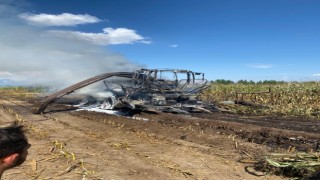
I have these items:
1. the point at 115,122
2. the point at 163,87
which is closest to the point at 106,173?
the point at 115,122

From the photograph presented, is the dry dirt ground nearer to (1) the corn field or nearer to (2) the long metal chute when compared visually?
(2) the long metal chute

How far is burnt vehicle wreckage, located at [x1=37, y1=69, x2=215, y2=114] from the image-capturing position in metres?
19.5

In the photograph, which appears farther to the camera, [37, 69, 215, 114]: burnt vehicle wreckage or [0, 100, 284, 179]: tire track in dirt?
[37, 69, 215, 114]: burnt vehicle wreckage

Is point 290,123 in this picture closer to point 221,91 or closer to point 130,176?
point 130,176

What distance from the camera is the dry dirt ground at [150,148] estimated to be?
292 inches

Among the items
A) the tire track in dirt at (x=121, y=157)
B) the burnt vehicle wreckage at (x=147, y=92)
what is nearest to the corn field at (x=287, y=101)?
the burnt vehicle wreckage at (x=147, y=92)

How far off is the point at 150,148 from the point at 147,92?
10.4 metres

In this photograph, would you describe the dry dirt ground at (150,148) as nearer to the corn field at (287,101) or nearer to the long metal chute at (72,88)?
the long metal chute at (72,88)

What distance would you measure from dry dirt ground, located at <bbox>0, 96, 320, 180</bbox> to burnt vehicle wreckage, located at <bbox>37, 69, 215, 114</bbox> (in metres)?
3.70

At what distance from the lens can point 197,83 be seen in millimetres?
21500

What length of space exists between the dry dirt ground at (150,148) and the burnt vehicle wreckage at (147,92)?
370cm

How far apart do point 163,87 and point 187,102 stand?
5.26 ft

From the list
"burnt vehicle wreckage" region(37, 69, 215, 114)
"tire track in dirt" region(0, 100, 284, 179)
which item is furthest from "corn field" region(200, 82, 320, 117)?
"tire track in dirt" region(0, 100, 284, 179)

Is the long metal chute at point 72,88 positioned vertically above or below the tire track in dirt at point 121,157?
above
